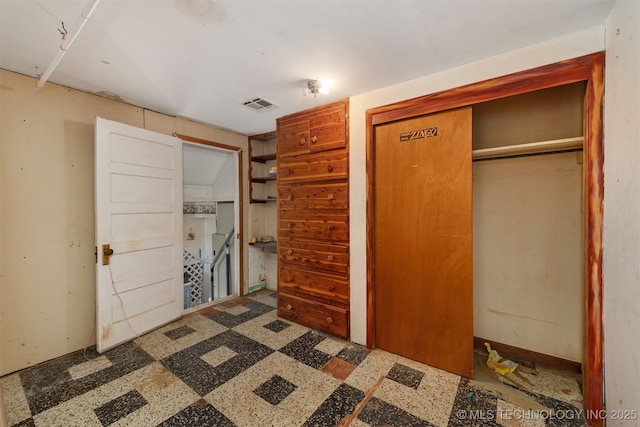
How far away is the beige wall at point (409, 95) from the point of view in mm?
1540

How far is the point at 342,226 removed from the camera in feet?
7.97

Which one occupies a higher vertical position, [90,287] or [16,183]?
[16,183]

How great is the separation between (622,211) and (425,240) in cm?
103

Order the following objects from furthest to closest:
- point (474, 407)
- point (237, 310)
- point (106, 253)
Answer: point (237, 310) < point (106, 253) < point (474, 407)

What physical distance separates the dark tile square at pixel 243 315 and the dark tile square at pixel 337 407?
1.44 meters

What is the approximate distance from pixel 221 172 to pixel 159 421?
11.3ft

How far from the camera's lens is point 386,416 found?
1.54 metres

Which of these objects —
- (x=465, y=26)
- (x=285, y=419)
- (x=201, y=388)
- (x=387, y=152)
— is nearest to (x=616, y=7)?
(x=465, y=26)

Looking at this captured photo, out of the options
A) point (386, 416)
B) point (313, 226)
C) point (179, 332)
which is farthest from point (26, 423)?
point (313, 226)

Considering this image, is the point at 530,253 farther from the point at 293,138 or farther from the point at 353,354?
the point at 293,138

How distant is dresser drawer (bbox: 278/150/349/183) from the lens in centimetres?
242

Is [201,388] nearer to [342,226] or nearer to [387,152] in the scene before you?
[342,226]

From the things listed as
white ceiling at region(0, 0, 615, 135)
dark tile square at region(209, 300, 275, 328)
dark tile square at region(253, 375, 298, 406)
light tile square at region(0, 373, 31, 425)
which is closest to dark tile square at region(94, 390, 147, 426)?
light tile square at region(0, 373, 31, 425)

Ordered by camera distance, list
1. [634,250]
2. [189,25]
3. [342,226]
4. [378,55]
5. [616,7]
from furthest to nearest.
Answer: [342,226] → [378,55] → [189,25] → [616,7] → [634,250]
